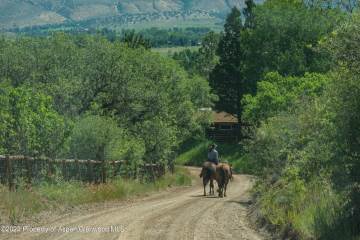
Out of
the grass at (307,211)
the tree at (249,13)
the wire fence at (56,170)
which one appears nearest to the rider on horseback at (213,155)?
the wire fence at (56,170)

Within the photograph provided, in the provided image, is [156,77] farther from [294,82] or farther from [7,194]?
[7,194]

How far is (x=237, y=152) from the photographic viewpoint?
8525cm

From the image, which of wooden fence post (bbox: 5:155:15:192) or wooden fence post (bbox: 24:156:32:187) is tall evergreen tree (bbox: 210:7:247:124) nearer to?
wooden fence post (bbox: 24:156:32:187)

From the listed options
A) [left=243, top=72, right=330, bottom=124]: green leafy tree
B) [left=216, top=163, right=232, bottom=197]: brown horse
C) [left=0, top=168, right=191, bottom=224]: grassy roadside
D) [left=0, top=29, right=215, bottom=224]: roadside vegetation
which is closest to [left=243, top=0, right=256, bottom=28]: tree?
[left=0, top=29, right=215, bottom=224]: roadside vegetation

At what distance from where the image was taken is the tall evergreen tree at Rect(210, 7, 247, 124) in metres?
85.6

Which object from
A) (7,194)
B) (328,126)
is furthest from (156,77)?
(328,126)

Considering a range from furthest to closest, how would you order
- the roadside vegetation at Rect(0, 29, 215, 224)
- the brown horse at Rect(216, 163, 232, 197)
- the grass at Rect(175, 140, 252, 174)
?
the grass at Rect(175, 140, 252, 174)
the brown horse at Rect(216, 163, 232, 197)
the roadside vegetation at Rect(0, 29, 215, 224)

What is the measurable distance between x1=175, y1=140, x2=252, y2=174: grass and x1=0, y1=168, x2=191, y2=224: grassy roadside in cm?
4149

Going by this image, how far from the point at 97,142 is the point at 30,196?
41.8 feet

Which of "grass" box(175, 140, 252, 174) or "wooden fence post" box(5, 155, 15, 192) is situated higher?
"wooden fence post" box(5, 155, 15, 192)

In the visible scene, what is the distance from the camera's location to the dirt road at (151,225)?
1891cm

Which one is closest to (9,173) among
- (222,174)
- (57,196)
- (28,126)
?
(57,196)

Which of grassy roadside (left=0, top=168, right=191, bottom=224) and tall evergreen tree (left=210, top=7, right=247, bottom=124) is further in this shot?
tall evergreen tree (left=210, top=7, right=247, bottom=124)

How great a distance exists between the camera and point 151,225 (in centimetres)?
2139
